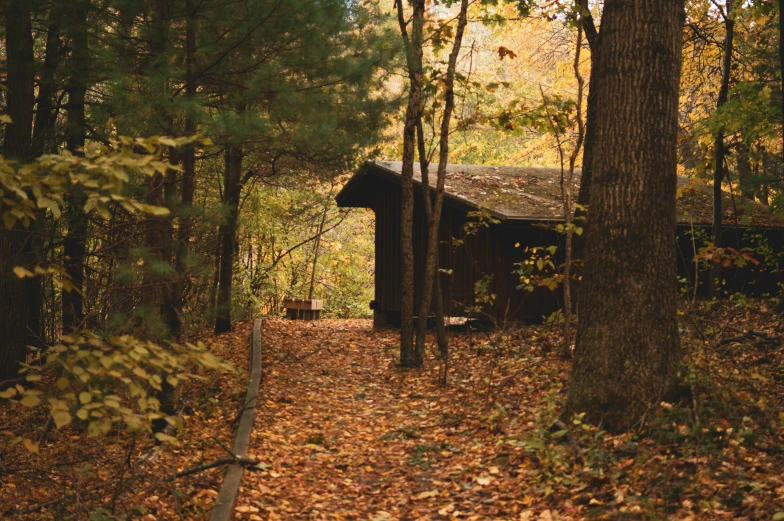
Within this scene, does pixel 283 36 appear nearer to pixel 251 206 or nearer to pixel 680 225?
pixel 680 225

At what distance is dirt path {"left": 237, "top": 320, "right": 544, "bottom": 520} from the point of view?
6.23m

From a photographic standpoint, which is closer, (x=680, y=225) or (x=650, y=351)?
(x=650, y=351)

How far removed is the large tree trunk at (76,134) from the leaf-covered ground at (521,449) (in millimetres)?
3269

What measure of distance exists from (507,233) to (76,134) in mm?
8846

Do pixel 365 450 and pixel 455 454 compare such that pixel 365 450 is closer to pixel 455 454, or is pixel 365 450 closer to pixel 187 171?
pixel 455 454

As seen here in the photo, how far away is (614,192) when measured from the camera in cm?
703

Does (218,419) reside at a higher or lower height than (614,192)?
lower

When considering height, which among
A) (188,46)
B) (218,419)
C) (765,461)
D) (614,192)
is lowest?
(218,419)

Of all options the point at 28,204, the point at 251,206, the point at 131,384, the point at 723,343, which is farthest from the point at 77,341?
the point at 251,206

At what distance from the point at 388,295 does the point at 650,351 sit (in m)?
12.6

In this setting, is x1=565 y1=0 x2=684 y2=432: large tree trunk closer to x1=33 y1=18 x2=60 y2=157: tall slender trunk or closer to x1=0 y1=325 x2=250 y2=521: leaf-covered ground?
x1=0 y1=325 x2=250 y2=521: leaf-covered ground

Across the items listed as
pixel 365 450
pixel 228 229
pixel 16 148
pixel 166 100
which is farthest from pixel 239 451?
pixel 228 229

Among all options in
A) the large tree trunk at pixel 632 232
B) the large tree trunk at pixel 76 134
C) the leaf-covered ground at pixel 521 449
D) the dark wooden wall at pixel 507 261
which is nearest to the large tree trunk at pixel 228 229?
the large tree trunk at pixel 76 134

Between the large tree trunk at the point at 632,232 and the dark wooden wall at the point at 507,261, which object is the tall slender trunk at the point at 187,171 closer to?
the large tree trunk at the point at 632,232
